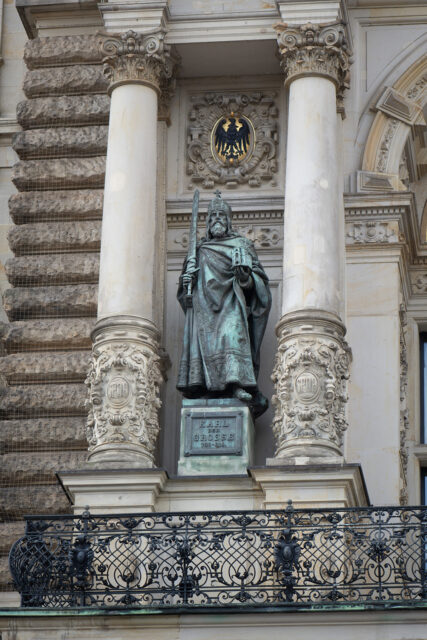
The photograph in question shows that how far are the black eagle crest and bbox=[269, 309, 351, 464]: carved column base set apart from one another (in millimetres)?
2408

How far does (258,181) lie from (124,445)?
10.6 ft

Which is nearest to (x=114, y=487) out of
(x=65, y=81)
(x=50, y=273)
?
(x=50, y=273)

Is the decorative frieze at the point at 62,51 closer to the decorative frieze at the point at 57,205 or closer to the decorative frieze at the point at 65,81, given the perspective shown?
the decorative frieze at the point at 65,81

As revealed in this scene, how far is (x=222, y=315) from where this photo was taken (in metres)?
18.2

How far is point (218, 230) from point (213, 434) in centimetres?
192

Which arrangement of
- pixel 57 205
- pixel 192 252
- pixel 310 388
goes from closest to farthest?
1. pixel 310 388
2. pixel 192 252
3. pixel 57 205

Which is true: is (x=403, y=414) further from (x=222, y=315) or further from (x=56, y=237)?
(x=56, y=237)

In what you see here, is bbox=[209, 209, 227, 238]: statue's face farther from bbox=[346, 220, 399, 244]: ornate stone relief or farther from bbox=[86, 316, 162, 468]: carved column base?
bbox=[346, 220, 399, 244]: ornate stone relief

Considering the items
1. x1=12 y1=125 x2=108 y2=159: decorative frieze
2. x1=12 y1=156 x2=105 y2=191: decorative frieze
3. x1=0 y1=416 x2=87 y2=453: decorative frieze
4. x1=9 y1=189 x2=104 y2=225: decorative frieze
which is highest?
x1=12 y1=125 x2=108 y2=159: decorative frieze

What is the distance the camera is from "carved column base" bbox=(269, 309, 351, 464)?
1744cm

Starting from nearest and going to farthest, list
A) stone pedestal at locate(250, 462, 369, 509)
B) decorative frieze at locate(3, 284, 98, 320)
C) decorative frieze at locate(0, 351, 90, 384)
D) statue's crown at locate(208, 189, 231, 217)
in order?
stone pedestal at locate(250, 462, 369, 509), statue's crown at locate(208, 189, 231, 217), decorative frieze at locate(0, 351, 90, 384), decorative frieze at locate(3, 284, 98, 320)

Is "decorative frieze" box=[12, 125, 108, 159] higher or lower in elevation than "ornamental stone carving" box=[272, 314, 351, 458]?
higher

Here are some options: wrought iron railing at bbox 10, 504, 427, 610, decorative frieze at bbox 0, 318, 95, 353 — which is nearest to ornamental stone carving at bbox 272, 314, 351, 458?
wrought iron railing at bbox 10, 504, 427, 610

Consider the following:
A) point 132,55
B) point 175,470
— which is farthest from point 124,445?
point 132,55
